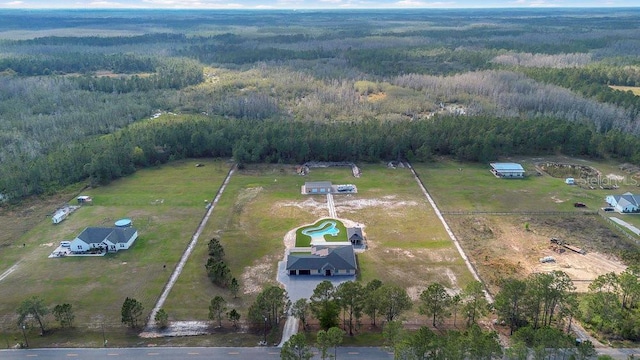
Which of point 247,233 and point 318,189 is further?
point 318,189

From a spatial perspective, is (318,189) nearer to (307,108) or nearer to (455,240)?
(455,240)

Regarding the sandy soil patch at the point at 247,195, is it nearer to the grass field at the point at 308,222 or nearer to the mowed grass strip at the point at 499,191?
the grass field at the point at 308,222

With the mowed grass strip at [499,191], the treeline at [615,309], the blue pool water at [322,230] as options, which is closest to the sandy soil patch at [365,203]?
the blue pool water at [322,230]

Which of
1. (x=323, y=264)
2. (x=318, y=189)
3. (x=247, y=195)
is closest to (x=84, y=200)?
(x=247, y=195)

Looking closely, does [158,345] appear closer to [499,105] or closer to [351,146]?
[351,146]

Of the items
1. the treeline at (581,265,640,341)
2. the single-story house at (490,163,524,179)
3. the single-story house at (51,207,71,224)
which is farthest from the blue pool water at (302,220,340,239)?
the single-story house at (490,163,524,179)

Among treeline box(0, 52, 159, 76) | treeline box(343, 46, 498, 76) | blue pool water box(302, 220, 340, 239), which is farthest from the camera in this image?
treeline box(0, 52, 159, 76)

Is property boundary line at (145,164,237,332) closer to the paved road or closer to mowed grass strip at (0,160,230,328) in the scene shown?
mowed grass strip at (0,160,230,328)
